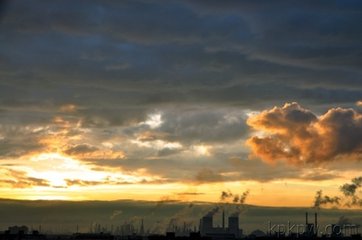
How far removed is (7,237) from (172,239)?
159 feet

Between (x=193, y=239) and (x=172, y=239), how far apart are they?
6.28 meters

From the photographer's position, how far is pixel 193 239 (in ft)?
650

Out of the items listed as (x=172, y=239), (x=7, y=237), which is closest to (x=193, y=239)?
(x=172, y=239)

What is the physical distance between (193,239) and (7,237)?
5462 cm

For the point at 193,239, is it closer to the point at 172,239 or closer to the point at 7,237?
the point at 172,239

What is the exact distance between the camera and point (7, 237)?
198250mm

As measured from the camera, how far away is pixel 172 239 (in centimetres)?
19912
